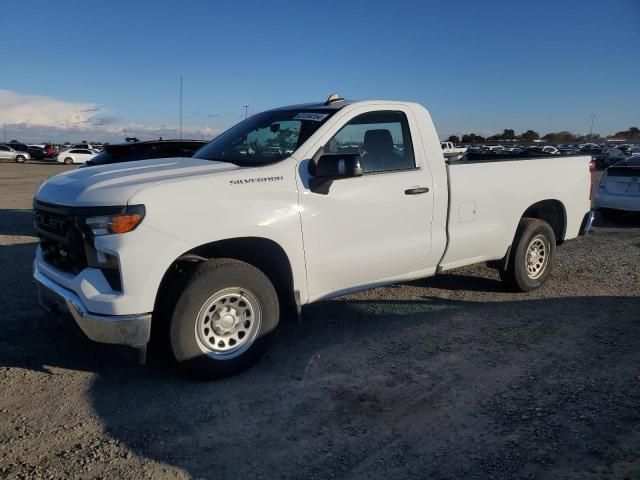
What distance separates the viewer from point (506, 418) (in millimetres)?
3516

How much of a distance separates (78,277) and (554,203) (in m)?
5.21

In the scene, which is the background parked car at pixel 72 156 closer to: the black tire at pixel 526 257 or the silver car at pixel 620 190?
the silver car at pixel 620 190

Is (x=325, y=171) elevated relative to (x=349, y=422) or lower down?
elevated

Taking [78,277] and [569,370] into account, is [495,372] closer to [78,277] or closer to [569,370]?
[569,370]

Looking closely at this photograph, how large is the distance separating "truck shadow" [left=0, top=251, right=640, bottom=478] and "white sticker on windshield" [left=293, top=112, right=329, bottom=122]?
6.22ft

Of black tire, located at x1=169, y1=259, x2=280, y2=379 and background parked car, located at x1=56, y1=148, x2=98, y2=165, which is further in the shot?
background parked car, located at x1=56, y1=148, x2=98, y2=165

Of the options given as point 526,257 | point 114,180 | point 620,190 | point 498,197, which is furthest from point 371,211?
point 620,190

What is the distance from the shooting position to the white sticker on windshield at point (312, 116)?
15.4ft

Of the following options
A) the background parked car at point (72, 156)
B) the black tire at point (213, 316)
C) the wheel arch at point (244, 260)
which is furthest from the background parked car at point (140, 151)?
the background parked car at point (72, 156)

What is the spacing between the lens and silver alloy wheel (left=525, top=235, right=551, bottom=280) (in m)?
6.32

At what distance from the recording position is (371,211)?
4613 millimetres

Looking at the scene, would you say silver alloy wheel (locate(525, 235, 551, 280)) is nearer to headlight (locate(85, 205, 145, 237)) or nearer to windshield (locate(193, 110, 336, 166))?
windshield (locate(193, 110, 336, 166))

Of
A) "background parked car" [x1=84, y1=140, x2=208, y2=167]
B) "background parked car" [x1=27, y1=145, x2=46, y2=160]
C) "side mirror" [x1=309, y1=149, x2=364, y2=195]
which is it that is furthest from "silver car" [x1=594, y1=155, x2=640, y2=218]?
"background parked car" [x1=27, y1=145, x2=46, y2=160]

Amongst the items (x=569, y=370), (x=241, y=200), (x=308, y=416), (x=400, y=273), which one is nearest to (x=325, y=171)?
(x=241, y=200)
